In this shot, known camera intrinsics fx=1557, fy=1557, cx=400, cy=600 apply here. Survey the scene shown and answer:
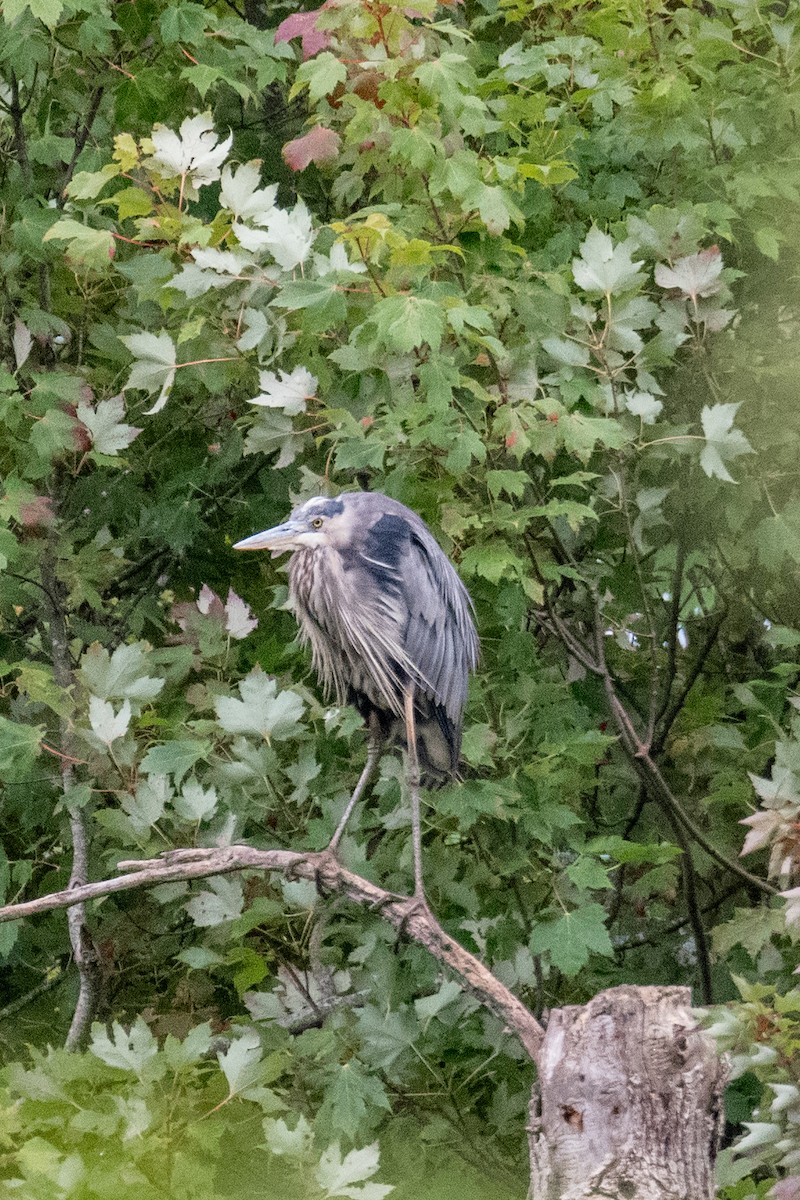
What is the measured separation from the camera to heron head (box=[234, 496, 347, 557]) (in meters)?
2.96

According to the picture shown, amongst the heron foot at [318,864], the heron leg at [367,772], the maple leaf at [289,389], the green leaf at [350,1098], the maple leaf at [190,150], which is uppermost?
the maple leaf at [190,150]

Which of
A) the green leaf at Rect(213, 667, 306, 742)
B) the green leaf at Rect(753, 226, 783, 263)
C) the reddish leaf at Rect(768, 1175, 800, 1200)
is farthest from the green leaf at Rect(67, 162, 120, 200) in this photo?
the reddish leaf at Rect(768, 1175, 800, 1200)

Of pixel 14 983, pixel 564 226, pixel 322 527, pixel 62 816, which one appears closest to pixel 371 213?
pixel 322 527

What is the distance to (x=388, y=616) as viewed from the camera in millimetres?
3135

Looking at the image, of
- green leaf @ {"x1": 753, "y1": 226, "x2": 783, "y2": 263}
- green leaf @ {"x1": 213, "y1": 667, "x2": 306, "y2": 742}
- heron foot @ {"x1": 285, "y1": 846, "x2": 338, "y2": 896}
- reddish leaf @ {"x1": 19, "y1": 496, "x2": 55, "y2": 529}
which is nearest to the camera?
heron foot @ {"x1": 285, "y1": 846, "x2": 338, "y2": 896}

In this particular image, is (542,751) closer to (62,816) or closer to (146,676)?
(146,676)

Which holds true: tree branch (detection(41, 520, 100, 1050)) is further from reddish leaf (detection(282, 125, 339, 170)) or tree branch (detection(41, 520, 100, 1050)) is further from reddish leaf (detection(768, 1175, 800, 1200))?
reddish leaf (detection(768, 1175, 800, 1200))

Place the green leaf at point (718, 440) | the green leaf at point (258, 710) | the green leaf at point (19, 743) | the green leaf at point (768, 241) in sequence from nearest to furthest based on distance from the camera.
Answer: the green leaf at point (258, 710), the green leaf at point (718, 440), the green leaf at point (19, 743), the green leaf at point (768, 241)

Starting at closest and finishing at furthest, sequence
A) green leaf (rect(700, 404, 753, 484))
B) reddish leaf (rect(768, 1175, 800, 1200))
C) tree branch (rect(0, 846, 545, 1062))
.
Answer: reddish leaf (rect(768, 1175, 800, 1200))
tree branch (rect(0, 846, 545, 1062))
green leaf (rect(700, 404, 753, 484))

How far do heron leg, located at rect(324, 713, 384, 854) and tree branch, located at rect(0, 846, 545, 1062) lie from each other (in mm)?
58

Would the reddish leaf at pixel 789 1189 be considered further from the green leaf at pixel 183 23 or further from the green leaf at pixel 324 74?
the green leaf at pixel 183 23

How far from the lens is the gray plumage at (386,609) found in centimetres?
299

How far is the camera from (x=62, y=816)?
3.75 m

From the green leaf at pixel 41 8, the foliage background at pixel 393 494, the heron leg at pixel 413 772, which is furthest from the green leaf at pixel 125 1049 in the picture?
the green leaf at pixel 41 8
